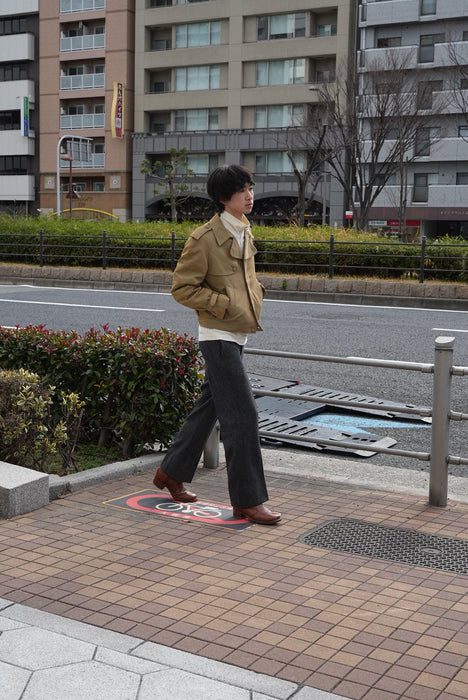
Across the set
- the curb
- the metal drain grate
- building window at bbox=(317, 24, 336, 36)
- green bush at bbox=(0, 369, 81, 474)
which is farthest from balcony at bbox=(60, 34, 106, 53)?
the metal drain grate

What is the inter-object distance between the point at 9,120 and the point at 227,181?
5955 centimetres

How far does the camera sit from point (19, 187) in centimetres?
5819

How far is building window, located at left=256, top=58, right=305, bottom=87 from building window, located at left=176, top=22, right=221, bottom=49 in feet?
11.8

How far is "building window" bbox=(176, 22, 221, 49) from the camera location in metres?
52.4

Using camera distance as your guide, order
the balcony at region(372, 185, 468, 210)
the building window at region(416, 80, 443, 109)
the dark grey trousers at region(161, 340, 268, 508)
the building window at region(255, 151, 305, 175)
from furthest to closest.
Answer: the building window at region(255, 151, 305, 175)
the balcony at region(372, 185, 468, 210)
the building window at region(416, 80, 443, 109)
the dark grey trousers at region(161, 340, 268, 508)

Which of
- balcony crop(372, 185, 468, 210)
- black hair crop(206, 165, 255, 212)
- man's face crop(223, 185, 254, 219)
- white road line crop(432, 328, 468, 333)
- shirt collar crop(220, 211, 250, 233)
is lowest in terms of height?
white road line crop(432, 328, 468, 333)

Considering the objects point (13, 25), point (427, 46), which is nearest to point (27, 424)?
point (427, 46)

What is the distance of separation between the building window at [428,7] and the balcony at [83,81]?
20.2 m

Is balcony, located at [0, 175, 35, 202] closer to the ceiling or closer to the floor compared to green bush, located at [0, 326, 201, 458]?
closer to the ceiling

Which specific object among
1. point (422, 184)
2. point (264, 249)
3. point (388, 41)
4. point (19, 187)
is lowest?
point (264, 249)

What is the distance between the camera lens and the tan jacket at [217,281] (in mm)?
4426

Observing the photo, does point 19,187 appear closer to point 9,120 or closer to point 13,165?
point 13,165

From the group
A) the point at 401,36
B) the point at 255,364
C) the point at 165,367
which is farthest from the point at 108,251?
the point at 401,36

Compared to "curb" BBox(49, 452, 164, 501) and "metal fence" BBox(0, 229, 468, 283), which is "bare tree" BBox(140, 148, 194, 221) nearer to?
"metal fence" BBox(0, 229, 468, 283)
